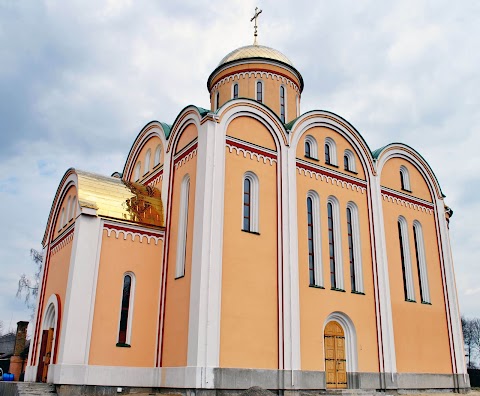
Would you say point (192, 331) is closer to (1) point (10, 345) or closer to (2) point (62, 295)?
(2) point (62, 295)

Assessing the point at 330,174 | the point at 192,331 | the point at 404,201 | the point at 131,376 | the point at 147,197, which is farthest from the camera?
the point at 404,201

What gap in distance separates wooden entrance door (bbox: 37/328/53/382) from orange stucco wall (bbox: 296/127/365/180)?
35.3 ft

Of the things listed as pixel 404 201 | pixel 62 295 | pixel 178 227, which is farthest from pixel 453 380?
pixel 62 295

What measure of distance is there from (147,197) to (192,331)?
18.3 feet

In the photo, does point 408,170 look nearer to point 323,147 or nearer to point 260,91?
point 323,147

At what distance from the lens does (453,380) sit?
64.4 feet

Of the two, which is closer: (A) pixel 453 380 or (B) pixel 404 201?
(A) pixel 453 380

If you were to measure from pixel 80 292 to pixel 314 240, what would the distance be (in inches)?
314

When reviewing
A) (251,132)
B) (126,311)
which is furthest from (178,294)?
(251,132)

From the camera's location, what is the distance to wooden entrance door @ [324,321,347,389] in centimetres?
1623

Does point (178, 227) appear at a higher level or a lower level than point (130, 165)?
lower

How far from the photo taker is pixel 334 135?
19.4 meters

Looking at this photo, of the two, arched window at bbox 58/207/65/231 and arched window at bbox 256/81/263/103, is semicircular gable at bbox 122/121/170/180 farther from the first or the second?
arched window at bbox 256/81/263/103

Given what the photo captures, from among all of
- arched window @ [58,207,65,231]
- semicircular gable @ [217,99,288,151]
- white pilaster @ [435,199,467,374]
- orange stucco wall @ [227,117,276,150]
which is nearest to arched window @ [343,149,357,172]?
semicircular gable @ [217,99,288,151]
